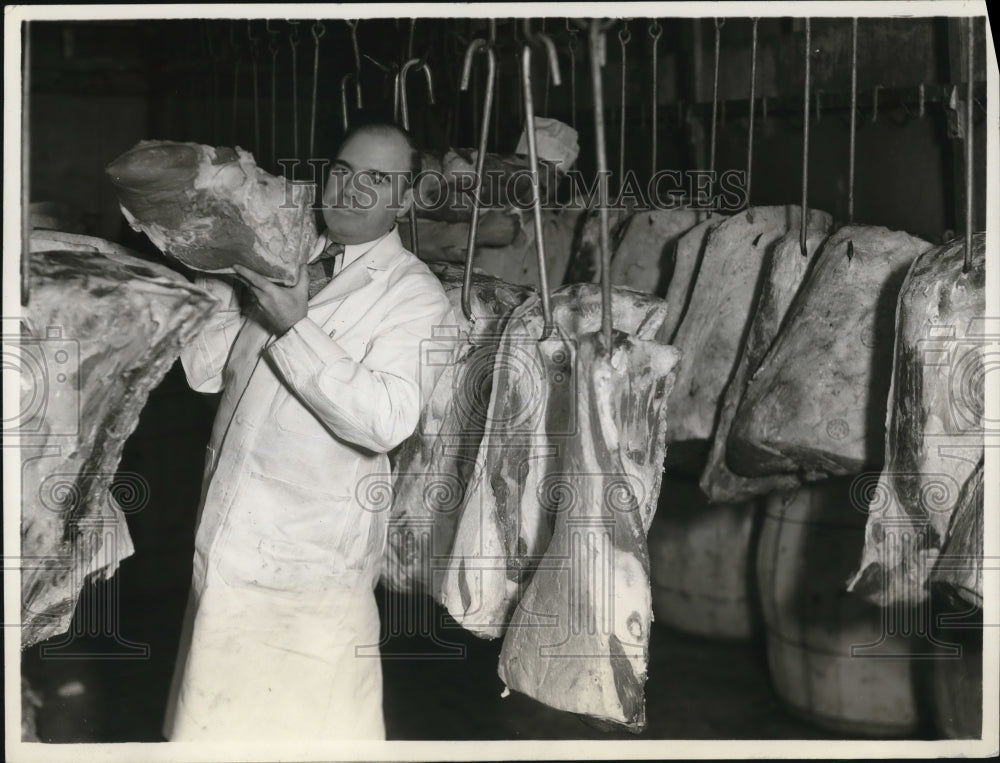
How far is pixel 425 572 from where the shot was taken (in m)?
2.15

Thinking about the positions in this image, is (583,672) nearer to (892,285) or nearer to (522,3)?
(892,285)

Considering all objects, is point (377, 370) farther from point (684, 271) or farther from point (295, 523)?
point (684, 271)

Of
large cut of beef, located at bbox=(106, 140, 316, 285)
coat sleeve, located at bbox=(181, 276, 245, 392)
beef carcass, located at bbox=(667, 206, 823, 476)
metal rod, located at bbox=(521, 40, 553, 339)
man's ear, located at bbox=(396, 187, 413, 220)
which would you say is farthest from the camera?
beef carcass, located at bbox=(667, 206, 823, 476)

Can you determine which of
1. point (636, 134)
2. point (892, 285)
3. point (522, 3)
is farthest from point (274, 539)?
point (636, 134)

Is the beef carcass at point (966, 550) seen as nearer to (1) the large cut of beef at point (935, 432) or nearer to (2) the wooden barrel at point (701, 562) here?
(1) the large cut of beef at point (935, 432)

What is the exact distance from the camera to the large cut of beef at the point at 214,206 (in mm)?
1638

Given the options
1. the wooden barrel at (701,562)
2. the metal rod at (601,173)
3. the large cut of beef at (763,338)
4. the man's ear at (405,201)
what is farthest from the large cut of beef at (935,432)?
the wooden barrel at (701,562)

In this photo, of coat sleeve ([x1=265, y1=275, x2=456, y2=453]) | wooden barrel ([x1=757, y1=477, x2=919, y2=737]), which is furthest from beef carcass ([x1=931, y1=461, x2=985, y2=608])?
coat sleeve ([x1=265, y1=275, x2=456, y2=453])

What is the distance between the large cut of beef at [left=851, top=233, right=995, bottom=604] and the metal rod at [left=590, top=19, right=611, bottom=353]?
546 millimetres

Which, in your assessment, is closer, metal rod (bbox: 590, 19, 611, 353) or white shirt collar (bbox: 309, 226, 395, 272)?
metal rod (bbox: 590, 19, 611, 353)

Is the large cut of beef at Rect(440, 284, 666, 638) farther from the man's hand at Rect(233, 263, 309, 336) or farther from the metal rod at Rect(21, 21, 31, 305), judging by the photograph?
the metal rod at Rect(21, 21, 31, 305)

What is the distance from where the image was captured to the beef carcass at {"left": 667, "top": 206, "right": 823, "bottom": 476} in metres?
2.51

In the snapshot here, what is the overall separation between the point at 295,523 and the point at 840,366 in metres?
1.01

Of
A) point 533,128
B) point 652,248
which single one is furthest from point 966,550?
point 652,248
